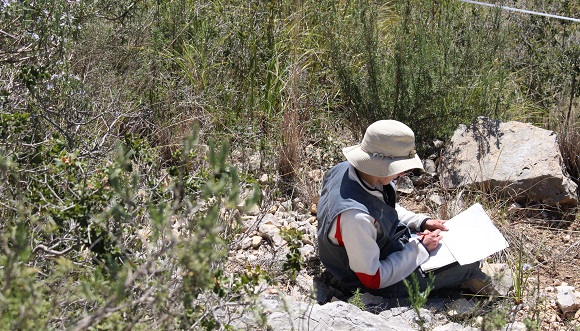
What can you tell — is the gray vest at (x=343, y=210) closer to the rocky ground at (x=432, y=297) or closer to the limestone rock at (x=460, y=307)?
the rocky ground at (x=432, y=297)

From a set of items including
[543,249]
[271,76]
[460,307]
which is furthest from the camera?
[271,76]

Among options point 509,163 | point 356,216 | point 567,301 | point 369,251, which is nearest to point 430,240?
point 369,251

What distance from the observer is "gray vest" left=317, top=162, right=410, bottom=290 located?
12.0 ft

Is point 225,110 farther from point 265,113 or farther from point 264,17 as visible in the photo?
point 264,17

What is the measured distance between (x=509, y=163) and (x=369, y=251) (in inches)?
63.6

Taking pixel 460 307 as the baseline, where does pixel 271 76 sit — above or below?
above

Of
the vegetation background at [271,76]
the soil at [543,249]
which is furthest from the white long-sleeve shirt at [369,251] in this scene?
the soil at [543,249]

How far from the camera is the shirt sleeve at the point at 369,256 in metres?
3.57

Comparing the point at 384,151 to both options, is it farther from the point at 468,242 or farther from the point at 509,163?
the point at 509,163

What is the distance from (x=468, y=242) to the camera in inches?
155

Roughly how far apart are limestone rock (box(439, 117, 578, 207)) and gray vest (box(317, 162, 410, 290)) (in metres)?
1.04

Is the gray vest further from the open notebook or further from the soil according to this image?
the soil

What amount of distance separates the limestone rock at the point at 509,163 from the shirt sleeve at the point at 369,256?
1208 mm

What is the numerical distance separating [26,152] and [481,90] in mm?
3108
